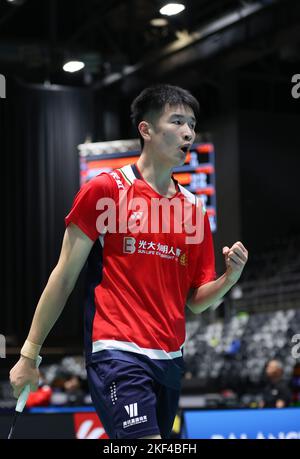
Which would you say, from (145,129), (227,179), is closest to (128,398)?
(145,129)

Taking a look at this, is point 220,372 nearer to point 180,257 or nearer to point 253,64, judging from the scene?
point 253,64

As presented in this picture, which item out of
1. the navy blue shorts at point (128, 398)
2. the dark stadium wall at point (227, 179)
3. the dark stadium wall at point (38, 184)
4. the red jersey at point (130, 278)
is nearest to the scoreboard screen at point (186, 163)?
the dark stadium wall at point (38, 184)

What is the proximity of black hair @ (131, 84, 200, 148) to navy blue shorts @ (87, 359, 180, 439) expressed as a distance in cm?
97

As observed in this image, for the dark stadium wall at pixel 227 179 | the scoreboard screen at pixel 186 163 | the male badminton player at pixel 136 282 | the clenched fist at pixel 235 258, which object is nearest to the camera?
the male badminton player at pixel 136 282

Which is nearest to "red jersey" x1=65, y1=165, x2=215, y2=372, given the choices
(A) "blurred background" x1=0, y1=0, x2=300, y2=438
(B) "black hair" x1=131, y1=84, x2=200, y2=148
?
(B) "black hair" x1=131, y1=84, x2=200, y2=148

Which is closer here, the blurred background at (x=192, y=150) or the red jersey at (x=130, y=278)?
the red jersey at (x=130, y=278)

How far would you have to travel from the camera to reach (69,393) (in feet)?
42.1

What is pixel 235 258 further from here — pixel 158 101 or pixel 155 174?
pixel 158 101

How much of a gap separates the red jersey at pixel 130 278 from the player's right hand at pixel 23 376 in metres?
0.20

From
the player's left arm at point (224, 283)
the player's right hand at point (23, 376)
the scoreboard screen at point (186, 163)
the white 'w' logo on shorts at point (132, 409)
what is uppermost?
the scoreboard screen at point (186, 163)

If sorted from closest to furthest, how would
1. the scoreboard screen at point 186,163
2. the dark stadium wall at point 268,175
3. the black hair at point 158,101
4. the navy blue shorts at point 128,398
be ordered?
the navy blue shorts at point 128,398
the black hair at point 158,101
the scoreboard screen at point 186,163
the dark stadium wall at point 268,175

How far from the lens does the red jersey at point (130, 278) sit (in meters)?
3.24

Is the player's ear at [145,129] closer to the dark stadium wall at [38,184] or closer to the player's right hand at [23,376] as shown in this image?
the player's right hand at [23,376]

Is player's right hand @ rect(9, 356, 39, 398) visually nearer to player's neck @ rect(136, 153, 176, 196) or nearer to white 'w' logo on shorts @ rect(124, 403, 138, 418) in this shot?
white 'w' logo on shorts @ rect(124, 403, 138, 418)
